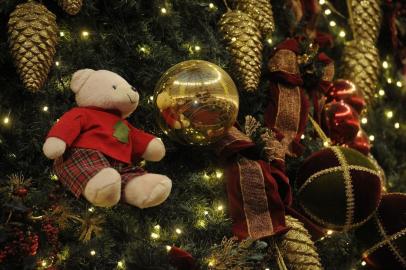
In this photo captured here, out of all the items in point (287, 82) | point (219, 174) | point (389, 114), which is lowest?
point (389, 114)

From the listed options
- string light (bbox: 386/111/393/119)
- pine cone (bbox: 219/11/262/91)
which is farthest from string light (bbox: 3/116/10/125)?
string light (bbox: 386/111/393/119)

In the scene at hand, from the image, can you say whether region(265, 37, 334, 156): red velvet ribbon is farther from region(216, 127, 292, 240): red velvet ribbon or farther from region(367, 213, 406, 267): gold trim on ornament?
region(367, 213, 406, 267): gold trim on ornament

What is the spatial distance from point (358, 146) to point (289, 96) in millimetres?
292

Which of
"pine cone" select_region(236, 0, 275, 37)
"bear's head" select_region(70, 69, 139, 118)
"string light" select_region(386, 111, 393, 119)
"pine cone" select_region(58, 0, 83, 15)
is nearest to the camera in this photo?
"bear's head" select_region(70, 69, 139, 118)

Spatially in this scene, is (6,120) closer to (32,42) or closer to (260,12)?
(32,42)

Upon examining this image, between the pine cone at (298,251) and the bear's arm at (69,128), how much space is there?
561 millimetres

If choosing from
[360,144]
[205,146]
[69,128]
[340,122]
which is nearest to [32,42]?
[69,128]

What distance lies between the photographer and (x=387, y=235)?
146cm

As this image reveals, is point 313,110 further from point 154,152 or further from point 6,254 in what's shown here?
point 6,254

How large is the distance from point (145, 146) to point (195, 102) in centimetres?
14

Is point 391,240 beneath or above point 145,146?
beneath

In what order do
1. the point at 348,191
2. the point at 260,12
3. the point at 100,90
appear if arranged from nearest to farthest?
the point at 100,90 → the point at 348,191 → the point at 260,12

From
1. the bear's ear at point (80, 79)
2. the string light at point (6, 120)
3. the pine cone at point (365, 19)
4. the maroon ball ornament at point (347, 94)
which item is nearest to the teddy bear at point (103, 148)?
the bear's ear at point (80, 79)

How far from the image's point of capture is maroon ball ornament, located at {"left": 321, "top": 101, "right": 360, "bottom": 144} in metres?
1.58
